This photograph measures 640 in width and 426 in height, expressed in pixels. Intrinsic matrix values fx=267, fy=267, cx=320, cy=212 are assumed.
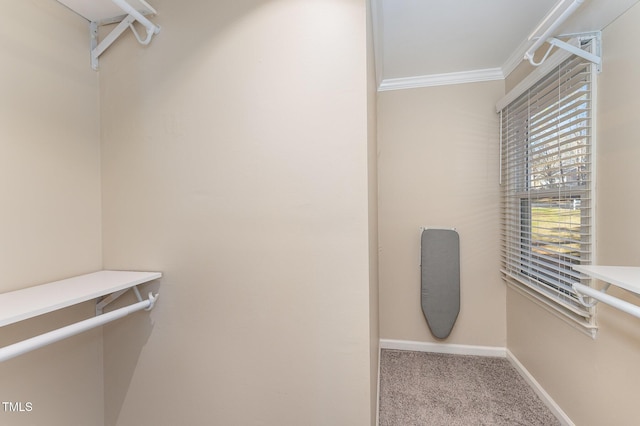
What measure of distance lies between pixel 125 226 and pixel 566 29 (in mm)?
2718

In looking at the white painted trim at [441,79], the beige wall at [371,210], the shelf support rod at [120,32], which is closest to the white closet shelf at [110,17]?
the shelf support rod at [120,32]

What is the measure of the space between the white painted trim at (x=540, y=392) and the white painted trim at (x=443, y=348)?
0.11 meters

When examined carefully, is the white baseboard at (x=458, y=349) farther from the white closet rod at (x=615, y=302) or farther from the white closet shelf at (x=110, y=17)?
the white closet shelf at (x=110, y=17)

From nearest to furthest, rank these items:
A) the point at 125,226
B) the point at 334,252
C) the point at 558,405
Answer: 1. the point at 334,252
2. the point at 125,226
3. the point at 558,405

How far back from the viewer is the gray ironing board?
2.40m

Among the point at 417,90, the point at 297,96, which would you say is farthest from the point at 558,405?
the point at 417,90

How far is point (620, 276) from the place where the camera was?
954 millimetres

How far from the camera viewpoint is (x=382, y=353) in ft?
8.10

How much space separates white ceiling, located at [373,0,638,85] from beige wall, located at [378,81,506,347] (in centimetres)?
23

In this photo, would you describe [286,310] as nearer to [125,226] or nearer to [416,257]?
[125,226]

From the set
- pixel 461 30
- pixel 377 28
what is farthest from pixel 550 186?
pixel 377 28

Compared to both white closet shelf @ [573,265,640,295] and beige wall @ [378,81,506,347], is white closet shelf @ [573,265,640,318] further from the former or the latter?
beige wall @ [378,81,506,347]

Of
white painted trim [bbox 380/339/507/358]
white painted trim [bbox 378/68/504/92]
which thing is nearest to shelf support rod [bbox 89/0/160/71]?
white painted trim [bbox 378/68/504/92]

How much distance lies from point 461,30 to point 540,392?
256 centimetres
